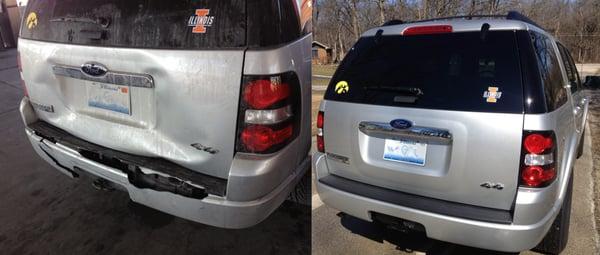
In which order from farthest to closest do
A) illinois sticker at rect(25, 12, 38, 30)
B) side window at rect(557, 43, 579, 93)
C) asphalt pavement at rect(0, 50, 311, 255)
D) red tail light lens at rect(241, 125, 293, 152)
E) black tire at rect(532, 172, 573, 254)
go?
1. side window at rect(557, 43, 579, 93)
2. asphalt pavement at rect(0, 50, 311, 255)
3. illinois sticker at rect(25, 12, 38, 30)
4. black tire at rect(532, 172, 573, 254)
5. red tail light lens at rect(241, 125, 293, 152)

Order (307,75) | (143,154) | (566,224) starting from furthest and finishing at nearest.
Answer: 1. (566,224)
2. (143,154)
3. (307,75)

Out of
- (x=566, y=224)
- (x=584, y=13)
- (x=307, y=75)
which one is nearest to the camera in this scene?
(x=307, y=75)

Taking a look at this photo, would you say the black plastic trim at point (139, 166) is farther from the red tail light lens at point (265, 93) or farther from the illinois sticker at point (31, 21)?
the illinois sticker at point (31, 21)

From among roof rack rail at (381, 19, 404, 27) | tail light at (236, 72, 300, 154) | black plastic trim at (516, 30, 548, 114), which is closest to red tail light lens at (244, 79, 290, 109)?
tail light at (236, 72, 300, 154)

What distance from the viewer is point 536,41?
1.78 m

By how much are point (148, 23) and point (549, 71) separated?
1.93 m

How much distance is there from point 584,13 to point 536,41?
1.92m

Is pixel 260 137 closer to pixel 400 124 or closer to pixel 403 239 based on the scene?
pixel 400 124

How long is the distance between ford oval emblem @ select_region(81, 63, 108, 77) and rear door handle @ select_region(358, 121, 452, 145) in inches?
50.9

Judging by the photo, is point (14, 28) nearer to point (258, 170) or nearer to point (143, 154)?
point (143, 154)

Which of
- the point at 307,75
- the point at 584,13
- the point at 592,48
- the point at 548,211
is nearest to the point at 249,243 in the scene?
the point at 307,75

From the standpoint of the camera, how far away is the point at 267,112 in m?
1.59

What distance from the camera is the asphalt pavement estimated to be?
7.79ft

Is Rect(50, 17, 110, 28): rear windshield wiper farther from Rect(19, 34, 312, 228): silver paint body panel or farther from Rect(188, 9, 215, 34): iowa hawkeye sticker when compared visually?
Rect(188, 9, 215, 34): iowa hawkeye sticker
